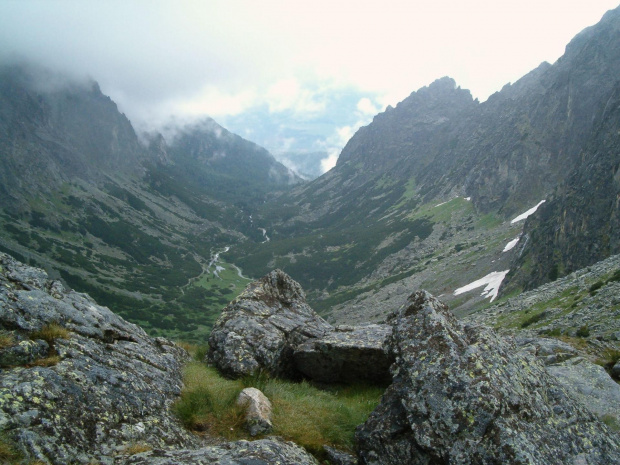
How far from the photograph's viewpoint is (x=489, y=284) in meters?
85.3

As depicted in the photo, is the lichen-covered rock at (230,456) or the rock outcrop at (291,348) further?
the rock outcrop at (291,348)

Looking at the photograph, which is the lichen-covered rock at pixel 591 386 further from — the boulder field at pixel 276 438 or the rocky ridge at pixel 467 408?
the rocky ridge at pixel 467 408

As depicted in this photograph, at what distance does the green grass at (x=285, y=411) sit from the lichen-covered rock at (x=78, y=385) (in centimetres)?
55

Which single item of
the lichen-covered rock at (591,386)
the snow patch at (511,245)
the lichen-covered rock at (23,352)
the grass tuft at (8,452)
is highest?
the lichen-covered rock at (23,352)

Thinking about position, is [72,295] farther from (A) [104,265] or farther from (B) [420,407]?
(A) [104,265]

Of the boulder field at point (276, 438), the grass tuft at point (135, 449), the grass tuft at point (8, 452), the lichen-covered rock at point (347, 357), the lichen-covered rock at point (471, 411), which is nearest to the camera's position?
the grass tuft at point (8, 452)

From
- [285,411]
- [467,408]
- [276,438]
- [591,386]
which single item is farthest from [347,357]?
[591,386]

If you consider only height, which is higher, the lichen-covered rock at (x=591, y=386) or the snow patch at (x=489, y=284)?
the lichen-covered rock at (x=591, y=386)

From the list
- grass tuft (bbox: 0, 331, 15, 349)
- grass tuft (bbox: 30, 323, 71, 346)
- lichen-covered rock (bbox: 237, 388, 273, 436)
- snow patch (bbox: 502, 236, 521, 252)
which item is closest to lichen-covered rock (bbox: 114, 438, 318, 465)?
lichen-covered rock (bbox: 237, 388, 273, 436)

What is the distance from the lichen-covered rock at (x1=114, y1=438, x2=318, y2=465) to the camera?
625 cm

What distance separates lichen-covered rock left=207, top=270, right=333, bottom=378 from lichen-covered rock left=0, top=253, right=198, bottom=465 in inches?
72.5

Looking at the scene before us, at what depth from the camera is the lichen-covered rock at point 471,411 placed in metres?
6.52

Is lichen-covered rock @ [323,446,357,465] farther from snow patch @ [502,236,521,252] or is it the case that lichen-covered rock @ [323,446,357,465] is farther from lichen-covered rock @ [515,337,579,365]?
→ snow patch @ [502,236,521,252]

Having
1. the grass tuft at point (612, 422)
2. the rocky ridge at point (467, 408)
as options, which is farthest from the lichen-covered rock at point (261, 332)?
the grass tuft at point (612, 422)
